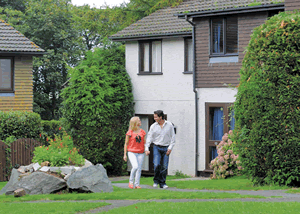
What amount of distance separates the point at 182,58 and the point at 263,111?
9.94m

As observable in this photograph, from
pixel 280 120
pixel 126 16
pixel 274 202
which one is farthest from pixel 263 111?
pixel 126 16

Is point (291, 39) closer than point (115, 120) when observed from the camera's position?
Yes

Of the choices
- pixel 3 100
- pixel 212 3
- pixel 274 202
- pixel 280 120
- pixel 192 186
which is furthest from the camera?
pixel 3 100

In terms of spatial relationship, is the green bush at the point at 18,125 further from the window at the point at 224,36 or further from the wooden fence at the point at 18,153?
the window at the point at 224,36

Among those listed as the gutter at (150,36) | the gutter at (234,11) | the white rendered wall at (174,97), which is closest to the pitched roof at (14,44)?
the gutter at (150,36)

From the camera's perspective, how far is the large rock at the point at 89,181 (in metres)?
11.7

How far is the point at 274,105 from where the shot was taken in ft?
35.3

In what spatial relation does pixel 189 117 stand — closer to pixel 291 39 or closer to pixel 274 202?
pixel 291 39

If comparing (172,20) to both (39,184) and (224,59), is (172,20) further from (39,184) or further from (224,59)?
(39,184)

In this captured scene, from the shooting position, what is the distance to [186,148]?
795 inches

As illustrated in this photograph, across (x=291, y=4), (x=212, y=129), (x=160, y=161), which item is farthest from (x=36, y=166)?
(x=291, y=4)

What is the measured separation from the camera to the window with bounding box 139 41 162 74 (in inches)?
Answer: 846

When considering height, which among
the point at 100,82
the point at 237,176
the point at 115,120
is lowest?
the point at 237,176

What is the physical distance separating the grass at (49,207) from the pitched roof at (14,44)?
45.9ft
